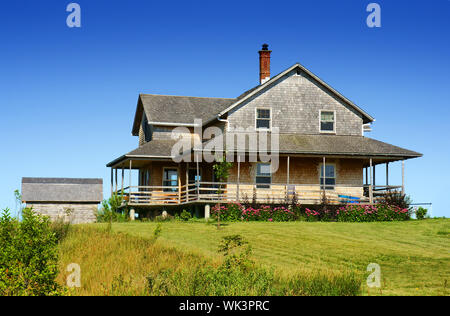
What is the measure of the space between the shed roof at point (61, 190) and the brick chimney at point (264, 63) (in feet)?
78.7

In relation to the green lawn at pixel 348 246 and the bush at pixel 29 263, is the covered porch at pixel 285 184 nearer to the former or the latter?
the green lawn at pixel 348 246

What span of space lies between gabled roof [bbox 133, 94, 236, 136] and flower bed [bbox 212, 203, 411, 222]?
940 centimetres

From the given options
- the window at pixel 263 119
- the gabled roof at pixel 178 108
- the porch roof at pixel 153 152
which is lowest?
the porch roof at pixel 153 152

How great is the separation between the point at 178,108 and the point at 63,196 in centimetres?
1958

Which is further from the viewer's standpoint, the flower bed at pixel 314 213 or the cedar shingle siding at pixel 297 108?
the cedar shingle siding at pixel 297 108

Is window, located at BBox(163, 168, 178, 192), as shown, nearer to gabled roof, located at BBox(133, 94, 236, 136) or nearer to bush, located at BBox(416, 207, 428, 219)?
gabled roof, located at BBox(133, 94, 236, 136)

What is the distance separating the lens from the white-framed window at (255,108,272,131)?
34406mm

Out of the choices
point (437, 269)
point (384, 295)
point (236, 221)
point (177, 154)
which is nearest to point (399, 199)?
point (236, 221)

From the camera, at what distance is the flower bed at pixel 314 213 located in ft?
98.0

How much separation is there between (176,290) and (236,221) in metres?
16.9

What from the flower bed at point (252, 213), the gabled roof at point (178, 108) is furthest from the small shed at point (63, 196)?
the flower bed at point (252, 213)

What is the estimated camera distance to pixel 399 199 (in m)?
32.5

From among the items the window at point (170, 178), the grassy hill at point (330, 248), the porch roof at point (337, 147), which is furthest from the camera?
the window at point (170, 178)
